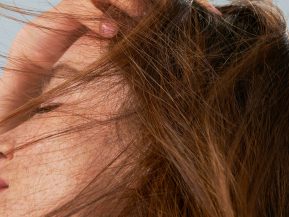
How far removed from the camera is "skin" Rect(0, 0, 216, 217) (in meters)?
0.56

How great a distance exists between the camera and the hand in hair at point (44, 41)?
0.64m

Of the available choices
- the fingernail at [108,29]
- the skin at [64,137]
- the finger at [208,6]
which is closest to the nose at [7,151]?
the skin at [64,137]

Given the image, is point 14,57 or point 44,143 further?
point 14,57

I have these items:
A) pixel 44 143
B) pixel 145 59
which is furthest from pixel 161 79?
pixel 44 143

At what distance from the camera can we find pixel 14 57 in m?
0.72

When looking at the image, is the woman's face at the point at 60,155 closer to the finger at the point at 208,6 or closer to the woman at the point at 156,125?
the woman at the point at 156,125

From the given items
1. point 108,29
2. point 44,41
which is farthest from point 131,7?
point 44,41

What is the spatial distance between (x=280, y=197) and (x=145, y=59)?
22 cm

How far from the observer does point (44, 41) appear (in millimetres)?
729

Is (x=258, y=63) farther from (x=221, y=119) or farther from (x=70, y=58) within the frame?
(x=70, y=58)

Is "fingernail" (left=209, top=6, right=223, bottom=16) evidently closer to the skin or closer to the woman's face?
the skin

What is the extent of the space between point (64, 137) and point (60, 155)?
2 cm

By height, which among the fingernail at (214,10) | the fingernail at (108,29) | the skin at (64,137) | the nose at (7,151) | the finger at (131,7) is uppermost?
the fingernail at (214,10)

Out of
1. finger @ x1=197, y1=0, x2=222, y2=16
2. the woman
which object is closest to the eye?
the woman
